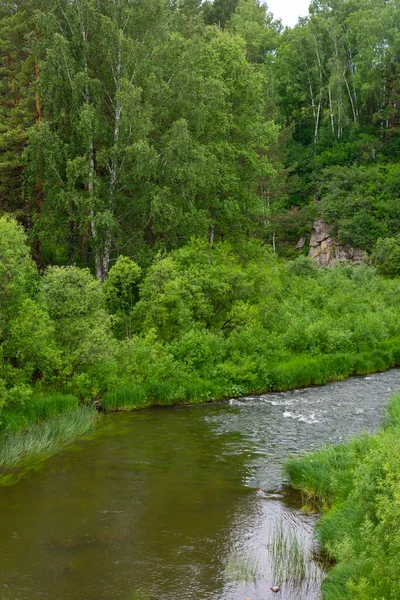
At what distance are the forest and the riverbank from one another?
0.06 meters

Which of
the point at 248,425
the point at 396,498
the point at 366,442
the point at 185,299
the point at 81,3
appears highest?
the point at 81,3

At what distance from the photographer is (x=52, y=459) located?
13.5 metres

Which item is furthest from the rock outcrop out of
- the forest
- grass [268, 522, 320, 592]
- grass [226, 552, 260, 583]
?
grass [226, 552, 260, 583]

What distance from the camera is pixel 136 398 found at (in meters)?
18.6

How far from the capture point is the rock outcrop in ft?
159

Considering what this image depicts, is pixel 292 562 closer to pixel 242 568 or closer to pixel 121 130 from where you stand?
pixel 242 568

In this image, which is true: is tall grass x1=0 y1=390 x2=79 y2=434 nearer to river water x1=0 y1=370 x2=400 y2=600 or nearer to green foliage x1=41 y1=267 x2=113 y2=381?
green foliage x1=41 y1=267 x2=113 y2=381

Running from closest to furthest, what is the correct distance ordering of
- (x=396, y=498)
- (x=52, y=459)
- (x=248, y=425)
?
(x=396, y=498) < (x=52, y=459) < (x=248, y=425)

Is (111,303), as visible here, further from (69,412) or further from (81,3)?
(81,3)

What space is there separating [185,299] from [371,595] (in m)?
16.3

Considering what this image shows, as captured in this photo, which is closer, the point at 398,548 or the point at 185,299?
the point at 398,548

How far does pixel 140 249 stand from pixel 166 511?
18344 millimetres

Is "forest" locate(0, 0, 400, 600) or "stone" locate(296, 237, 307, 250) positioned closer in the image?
"forest" locate(0, 0, 400, 600)

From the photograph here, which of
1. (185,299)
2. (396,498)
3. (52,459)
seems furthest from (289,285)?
(396,498)
